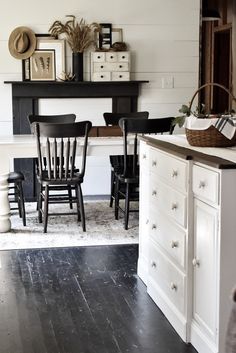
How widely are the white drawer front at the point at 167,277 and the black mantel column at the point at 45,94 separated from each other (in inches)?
129

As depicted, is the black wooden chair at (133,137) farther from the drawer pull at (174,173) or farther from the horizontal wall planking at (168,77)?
the drawer pull at (174,173)

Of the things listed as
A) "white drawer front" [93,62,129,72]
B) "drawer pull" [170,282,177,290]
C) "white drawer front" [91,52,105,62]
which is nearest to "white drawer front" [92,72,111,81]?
"white drawer front" [93,62,129,72]

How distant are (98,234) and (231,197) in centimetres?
265

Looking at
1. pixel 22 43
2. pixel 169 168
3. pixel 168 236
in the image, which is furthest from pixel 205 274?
pixel 22 43

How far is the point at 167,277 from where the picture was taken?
317cm

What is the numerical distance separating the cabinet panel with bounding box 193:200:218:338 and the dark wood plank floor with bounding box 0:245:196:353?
23 cm

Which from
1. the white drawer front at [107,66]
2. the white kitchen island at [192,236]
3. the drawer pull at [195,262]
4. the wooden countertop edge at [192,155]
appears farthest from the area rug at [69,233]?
the drawer pull at [195,262]

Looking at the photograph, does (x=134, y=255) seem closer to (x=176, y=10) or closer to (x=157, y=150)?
(x=157, y=150)

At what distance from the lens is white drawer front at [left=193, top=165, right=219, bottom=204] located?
2.48m

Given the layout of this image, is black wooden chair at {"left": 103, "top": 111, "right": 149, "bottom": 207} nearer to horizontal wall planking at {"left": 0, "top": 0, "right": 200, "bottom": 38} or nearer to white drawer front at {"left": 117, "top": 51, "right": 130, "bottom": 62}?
white drawer front at {"left": 117, "top": 51, "right": 130, "bottom": 62}

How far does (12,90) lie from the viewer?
646cm

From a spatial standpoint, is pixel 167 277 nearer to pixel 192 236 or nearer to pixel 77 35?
pixel 192 236

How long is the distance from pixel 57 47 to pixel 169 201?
380 centimetres

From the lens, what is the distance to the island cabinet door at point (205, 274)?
8.30ft
